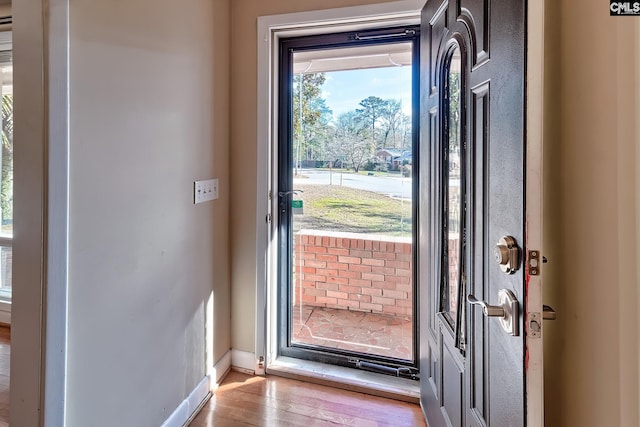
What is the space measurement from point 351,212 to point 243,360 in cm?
117

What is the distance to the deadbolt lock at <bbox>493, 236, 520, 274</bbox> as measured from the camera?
0.78 m

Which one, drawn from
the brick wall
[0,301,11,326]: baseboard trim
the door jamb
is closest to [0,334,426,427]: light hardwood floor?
the brick wall

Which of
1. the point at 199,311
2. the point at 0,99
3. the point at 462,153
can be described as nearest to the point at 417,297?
the point at 462,153

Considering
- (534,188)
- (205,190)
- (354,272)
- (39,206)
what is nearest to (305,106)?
(205,190)

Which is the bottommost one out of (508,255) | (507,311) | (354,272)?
(354,272)

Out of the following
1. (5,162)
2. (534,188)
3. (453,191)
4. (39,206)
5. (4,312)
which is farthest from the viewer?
(4,312)

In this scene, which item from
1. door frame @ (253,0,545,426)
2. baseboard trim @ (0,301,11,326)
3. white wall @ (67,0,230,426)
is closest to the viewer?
white wall @ (67,0,230,426)

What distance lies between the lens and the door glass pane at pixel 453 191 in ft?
4.13

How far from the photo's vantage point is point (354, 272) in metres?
2.14

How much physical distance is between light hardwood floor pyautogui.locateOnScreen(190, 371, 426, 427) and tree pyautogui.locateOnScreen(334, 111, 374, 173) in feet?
4.41

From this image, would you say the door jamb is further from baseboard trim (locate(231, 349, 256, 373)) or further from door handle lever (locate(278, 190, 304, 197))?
baseboard trim (locate(231, 349, 256, 373))

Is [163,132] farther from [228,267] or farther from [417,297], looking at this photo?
[417,297]

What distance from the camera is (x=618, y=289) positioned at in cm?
69

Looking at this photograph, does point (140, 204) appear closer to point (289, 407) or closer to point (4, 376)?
point (289, 407)
